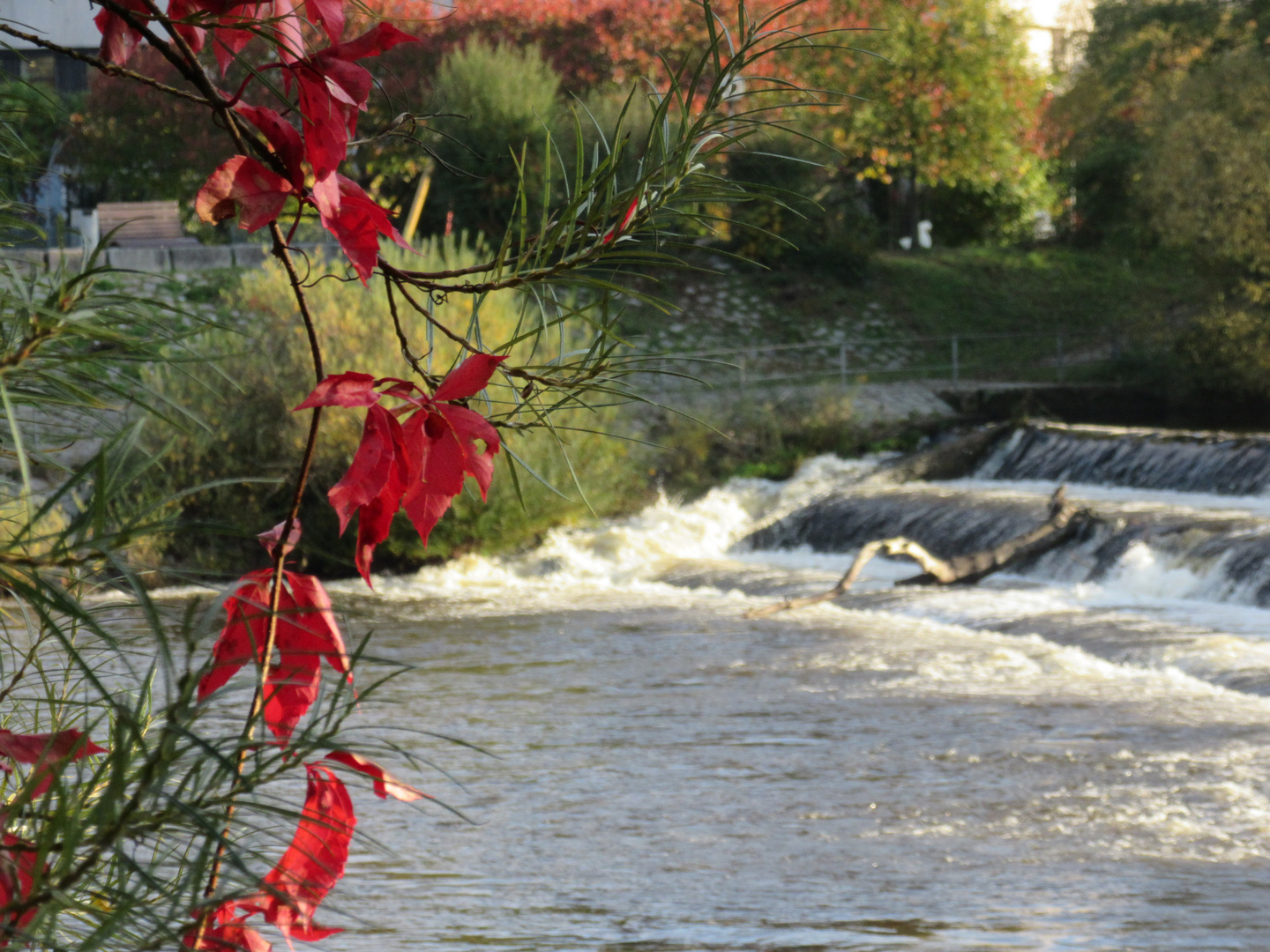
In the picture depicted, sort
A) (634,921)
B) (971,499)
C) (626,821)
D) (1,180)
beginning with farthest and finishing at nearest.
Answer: (971,499) < (626,821) < (634,921) < (1,180)

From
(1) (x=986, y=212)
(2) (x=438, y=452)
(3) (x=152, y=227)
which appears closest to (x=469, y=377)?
(2) (x=438, y=452)

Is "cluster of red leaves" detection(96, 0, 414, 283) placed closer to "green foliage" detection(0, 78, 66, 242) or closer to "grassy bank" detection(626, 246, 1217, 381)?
"green foliage" detection(0, 78, 66, 242)

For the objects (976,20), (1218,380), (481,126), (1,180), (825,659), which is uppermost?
(976,20)

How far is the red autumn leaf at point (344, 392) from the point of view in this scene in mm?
1118

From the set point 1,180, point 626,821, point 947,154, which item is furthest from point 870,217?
point 1,180

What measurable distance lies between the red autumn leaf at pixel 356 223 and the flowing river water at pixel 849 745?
2.66ft

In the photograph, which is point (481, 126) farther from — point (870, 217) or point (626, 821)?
point (626, 821)

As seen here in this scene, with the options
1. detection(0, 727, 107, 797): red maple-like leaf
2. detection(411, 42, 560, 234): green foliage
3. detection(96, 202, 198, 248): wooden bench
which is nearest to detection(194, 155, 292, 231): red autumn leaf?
detection(0, 727, 107, 797): red maple-like leaf

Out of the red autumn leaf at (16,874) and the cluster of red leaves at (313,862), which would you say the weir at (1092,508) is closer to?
the cluster of red leaves at (313,862)

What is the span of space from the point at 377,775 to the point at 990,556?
11.9m

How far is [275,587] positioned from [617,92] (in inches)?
856

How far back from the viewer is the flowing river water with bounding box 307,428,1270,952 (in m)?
5.66

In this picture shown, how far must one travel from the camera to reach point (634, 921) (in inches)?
221

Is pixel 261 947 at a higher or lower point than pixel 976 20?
lower
